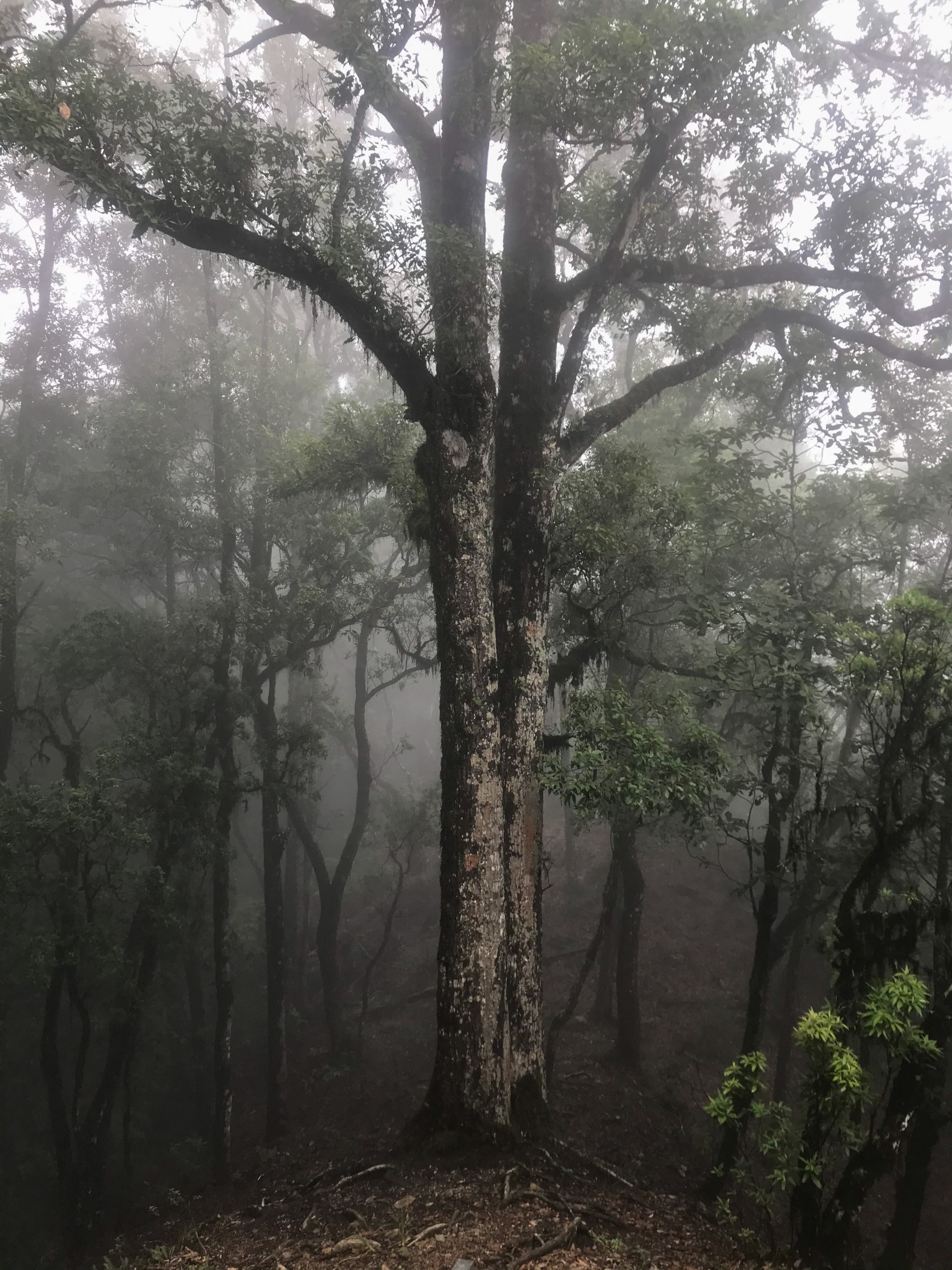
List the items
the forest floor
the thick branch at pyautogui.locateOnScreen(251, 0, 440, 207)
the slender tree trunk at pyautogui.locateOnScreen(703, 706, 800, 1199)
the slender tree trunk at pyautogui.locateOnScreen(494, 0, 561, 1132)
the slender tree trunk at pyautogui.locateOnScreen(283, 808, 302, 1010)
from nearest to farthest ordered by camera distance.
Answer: the forest floor, the slender tree trunk at pyautogui.locateOnScreen(494, 0, 561, 1132), the thick branch at pyautogui.locateOnScreen(251, 0, 440, 207), the slender tree trunk at pyautogui.locateOnScreen(703, 706, 800, 1199), the slender tree trunk at pyautogui.locateOnScreen(283, 808, 302, 1010)

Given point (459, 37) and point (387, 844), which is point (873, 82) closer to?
point (459, 37)

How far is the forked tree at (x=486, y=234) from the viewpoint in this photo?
633cm

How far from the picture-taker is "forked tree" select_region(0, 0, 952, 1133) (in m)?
6.33

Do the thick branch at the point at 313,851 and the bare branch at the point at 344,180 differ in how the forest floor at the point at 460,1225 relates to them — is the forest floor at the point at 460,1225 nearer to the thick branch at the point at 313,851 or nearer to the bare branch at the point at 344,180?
the bare branch at the point at 344,180

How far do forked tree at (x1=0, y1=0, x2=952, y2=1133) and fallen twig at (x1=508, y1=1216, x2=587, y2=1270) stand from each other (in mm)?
1303

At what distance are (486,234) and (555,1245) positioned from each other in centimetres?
839

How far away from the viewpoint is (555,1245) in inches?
178

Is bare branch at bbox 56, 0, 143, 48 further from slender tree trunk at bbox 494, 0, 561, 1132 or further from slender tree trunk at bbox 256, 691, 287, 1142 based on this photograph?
slender tree trunk at bbox 256, 691, 287, 1142

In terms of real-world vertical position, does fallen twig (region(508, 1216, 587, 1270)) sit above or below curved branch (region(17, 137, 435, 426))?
below

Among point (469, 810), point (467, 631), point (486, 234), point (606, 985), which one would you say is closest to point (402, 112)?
point (486, 234)

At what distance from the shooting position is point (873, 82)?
30.9 feet

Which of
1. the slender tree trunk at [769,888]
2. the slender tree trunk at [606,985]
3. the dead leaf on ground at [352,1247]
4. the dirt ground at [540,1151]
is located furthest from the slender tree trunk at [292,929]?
the dead leaf on ground at [352,1247]

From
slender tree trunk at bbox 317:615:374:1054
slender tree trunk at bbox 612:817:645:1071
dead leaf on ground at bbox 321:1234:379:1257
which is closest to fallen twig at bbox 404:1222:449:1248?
dead leaf on ground at bbox 321:1234:379:1257

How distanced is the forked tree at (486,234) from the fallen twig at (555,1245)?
1.30 m
